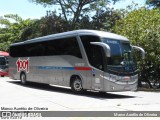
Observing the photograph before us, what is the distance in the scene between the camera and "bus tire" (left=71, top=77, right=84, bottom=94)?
18283 millimetres

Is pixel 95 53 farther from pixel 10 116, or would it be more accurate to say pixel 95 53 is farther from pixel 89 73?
pixel 10 116

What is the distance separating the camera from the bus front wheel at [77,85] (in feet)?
60.0

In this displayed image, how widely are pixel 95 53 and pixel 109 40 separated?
918 millimetres

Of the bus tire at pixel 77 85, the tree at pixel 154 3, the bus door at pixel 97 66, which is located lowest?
the bus tire at pixel 77 85

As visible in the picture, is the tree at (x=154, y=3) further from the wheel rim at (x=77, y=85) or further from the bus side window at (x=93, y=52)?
the bus side window at (x=93, y=52)

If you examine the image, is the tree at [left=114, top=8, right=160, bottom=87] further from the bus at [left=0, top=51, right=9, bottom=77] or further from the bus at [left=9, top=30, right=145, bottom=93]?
the bus at [left=0, top=51, right=9, bottom=77]

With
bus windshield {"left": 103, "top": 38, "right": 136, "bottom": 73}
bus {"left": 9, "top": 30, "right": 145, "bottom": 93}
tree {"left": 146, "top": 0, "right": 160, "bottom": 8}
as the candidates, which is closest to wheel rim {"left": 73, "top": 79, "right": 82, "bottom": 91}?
bus {"left": 9, "top": 30, "right": 145, "bottom": 93}

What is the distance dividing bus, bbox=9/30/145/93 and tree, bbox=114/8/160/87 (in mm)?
5288

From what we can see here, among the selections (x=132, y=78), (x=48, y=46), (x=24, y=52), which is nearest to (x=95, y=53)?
(x=132, y=78)

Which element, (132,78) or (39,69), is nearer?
(132,78)

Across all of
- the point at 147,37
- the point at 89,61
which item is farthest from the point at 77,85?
the point at 147,37

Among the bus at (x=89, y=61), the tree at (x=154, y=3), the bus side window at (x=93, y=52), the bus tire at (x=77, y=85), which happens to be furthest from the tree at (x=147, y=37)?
the tree at (x=154, y=3)

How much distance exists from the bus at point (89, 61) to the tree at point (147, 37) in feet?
17.3

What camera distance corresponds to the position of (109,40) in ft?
56.5
